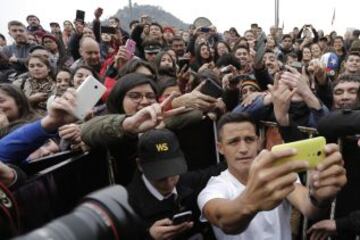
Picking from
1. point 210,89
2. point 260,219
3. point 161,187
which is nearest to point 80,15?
point 210,89

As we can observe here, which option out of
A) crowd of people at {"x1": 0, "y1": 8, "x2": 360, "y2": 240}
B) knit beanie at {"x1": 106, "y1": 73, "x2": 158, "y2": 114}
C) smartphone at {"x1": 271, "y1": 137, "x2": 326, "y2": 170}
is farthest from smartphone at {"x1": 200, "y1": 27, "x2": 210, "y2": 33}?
smartphone at {"x1": 271, "y1": 137, "x2": 326, "y2": 170}

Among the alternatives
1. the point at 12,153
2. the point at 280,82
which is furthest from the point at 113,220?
the point at 280,82

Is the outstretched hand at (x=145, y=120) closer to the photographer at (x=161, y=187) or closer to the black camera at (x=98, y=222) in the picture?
the photographer at (x=161, y=187)

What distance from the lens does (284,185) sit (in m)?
1.45

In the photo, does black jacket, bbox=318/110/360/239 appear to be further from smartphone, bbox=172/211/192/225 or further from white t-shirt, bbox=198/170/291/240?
smartphone, bbox=172/211/192/225

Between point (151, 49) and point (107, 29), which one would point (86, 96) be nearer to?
point (151, 49)

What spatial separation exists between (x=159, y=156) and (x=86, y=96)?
2.06 feet

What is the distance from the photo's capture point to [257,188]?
1.50m

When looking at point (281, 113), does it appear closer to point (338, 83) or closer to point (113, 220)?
point (338, 83)

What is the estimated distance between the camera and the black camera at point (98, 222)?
0.95m

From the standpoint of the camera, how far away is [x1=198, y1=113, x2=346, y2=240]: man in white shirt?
1450 mm

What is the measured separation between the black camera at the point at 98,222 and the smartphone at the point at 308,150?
0.54m

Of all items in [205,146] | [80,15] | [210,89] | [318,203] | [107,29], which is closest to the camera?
[318,203]

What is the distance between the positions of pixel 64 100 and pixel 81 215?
3.73 feet
